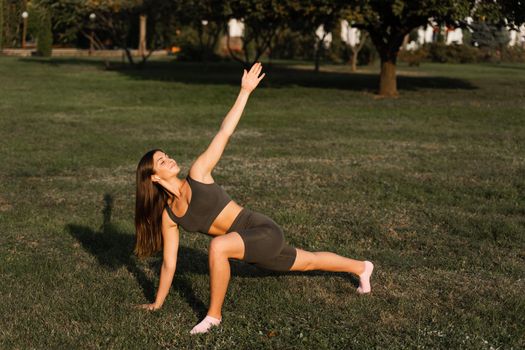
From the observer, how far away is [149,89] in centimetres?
2786

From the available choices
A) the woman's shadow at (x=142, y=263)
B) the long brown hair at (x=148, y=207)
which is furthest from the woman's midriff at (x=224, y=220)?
the woman's shadow at (x=142, y=263)

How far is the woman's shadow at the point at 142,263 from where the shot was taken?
6.21 m

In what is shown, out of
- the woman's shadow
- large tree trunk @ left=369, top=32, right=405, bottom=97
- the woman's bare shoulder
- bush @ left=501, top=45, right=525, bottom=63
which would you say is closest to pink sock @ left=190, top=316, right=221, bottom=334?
the woman's shadow

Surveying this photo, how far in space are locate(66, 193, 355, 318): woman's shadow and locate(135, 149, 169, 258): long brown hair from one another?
0.63 m

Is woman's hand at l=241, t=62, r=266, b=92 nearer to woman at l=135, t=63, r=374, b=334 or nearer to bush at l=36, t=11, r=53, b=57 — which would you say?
woman at l=135, t=63, r=374, b=334

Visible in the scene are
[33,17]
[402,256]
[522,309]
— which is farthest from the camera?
[33,17]

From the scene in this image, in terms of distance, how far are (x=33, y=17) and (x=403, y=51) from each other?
29.4 metres

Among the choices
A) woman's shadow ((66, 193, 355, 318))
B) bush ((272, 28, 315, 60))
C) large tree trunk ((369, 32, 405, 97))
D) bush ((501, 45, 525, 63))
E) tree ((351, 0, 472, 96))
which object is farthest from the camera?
bush ((272, 28, 315, 60))

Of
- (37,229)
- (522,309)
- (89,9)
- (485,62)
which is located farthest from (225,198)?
(485,62)

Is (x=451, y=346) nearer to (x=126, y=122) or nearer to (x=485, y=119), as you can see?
(x=126, y=122)

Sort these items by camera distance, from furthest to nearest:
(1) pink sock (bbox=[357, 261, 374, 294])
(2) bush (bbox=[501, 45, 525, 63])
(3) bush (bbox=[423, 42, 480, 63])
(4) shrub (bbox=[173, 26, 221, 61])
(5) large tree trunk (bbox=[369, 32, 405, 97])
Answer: (2) bush (bbox=[501, 45, 525, 63]) → (3) bush (bbox=[423, 42, 480, 63]) → (4) shrub (bbox=[173, 26, 221, 61]) → (5) large tree trunk (bbox=[369, 32, 405, 97]) → (1) pink sock (bbox=[357, 261, 374, 294])

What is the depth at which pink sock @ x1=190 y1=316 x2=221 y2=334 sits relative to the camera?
5211mm

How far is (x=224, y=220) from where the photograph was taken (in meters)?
5.34

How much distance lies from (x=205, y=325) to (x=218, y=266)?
45cm
